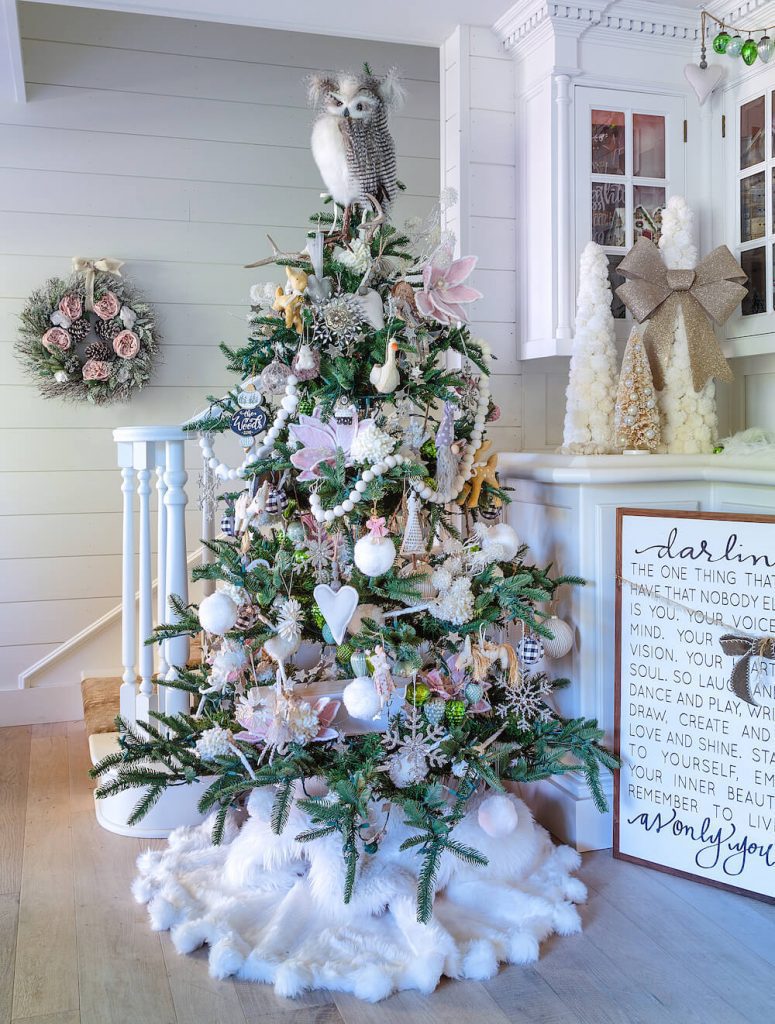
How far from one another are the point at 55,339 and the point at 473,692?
2.04 metres

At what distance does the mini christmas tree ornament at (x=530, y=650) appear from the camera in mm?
2014

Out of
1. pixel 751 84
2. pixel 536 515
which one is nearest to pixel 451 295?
pixel 536 515

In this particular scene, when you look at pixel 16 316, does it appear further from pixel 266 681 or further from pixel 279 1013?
pixel 279 1013

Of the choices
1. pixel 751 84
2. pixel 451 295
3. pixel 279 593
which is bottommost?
pixel 279 593

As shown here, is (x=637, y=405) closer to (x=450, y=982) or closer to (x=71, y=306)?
(x=450, y=982)

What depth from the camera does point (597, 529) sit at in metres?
2.12

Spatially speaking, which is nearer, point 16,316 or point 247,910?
point 247,910

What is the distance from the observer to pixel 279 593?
6.47ft

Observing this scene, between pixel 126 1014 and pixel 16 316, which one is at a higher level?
pixel 16 316

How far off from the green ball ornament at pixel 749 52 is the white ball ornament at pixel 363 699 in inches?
68.5

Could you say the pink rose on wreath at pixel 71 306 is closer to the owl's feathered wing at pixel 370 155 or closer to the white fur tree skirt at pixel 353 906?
the owl's feathered wing at pixel 370 155

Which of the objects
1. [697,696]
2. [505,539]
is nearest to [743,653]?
[697,696]

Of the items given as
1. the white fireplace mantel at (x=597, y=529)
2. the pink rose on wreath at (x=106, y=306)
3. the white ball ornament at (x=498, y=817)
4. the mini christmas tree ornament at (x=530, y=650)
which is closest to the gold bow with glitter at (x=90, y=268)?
the pink rose on wreath at (x=106, y=306)

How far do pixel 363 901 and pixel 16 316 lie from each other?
2403 millimetres
